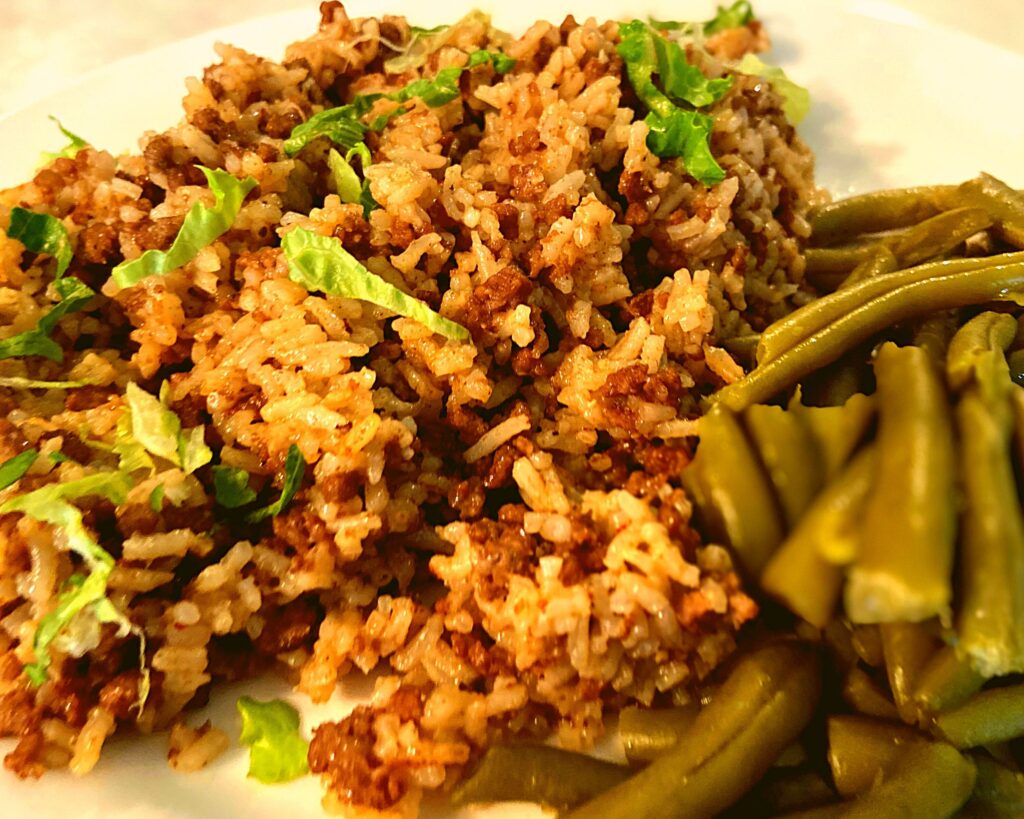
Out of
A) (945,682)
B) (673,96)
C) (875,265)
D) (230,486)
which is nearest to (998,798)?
(945,682)

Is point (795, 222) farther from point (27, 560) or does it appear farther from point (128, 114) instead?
point (128, 114)

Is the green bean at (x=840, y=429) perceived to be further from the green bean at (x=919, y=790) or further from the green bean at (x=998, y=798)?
the green bean at (x=998, y=798)

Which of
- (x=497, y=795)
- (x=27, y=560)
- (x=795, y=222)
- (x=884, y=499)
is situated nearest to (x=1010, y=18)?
(x=795, y=222)

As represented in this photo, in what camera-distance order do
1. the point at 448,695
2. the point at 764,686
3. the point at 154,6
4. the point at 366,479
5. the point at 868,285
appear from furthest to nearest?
the point at 154,6, the point at 868,285, the point at 366,479, the point at 448,695, the point at 764,686

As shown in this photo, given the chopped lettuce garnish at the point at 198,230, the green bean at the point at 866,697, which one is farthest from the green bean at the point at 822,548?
the chopped lettuce garnish at the point at 198,230

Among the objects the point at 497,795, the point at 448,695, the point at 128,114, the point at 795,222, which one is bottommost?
the point at 497,795

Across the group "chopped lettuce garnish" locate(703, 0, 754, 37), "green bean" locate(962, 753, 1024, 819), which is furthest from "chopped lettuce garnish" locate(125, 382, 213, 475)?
"chopped lettuce garnish" locate(703, 0, 754, 37)
